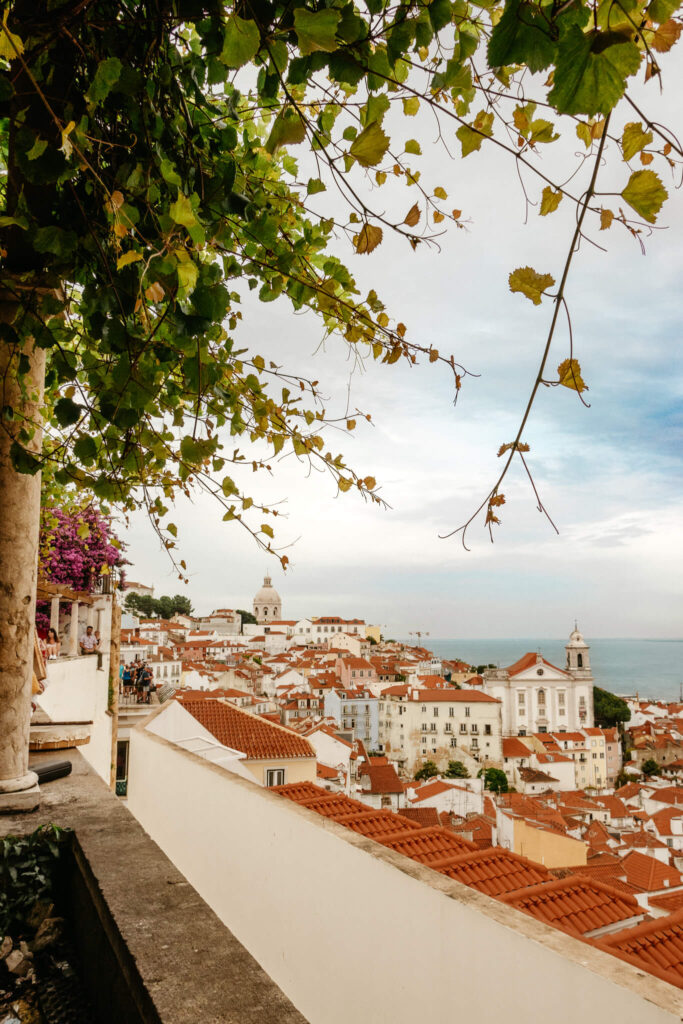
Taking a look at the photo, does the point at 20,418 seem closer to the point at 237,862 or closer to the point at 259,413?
the point at 259,413

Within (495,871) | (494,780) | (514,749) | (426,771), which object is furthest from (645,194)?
(514,749)

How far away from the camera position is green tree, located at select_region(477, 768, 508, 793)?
46.3 metres

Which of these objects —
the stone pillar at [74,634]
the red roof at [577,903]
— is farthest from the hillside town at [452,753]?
the stone pillar at [74,634]

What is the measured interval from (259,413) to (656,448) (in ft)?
26.4

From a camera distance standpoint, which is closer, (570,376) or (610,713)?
(570,376)

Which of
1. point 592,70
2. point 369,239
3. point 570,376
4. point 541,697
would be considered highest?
point 369,239

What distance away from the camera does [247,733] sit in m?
12.5

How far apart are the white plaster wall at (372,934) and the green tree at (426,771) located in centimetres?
4724

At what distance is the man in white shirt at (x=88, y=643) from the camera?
12.0 m

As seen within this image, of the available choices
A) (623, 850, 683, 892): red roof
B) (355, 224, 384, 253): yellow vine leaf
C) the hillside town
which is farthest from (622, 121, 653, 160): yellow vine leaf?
(623, 850, 683, 892): red roof

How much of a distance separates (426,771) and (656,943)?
5048 cm

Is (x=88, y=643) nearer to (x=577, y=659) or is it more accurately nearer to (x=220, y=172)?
(x=220, y=172)

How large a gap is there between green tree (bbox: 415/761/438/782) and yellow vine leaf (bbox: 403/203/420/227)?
51.5m

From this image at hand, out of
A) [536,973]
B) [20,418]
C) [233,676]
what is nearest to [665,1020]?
[536,973]
